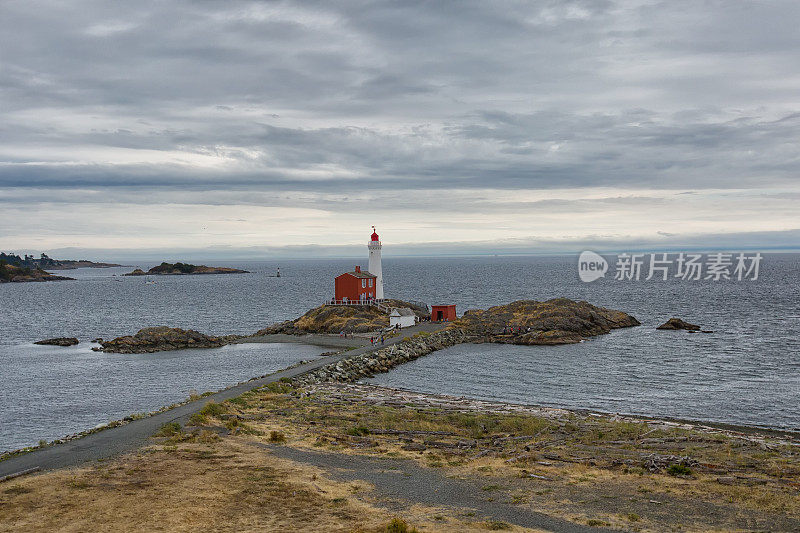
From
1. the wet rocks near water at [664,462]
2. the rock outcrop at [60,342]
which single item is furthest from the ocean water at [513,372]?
the wet rocks near water at [664,462]

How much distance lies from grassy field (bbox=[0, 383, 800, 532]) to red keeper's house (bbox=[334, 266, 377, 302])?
4520 centimetres

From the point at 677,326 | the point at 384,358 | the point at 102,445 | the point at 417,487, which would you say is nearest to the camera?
the point at 417,487

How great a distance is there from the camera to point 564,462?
24.5 meters

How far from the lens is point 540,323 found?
72688mm

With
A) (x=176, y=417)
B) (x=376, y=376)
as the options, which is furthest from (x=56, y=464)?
(x=376, y=376)

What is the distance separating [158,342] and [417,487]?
5389 cm

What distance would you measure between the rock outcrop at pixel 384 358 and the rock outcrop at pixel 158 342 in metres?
22.6

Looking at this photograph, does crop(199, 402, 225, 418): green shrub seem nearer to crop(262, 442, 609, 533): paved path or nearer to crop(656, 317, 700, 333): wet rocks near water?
crop(262, 442, 609, 533): paved path

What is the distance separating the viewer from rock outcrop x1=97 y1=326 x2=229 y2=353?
66.9m

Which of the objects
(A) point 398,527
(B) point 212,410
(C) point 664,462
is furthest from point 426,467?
(B) point 212,410

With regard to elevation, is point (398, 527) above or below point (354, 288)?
below

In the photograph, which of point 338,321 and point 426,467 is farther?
point 338,321

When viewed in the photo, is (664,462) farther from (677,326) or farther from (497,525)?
(677,326)

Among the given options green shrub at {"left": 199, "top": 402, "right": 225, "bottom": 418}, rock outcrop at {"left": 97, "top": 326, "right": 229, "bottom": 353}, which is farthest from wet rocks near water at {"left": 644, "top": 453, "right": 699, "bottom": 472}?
rock outcrop at {"left": 97, "top": 326, "right": 229, "bottom": 353}
